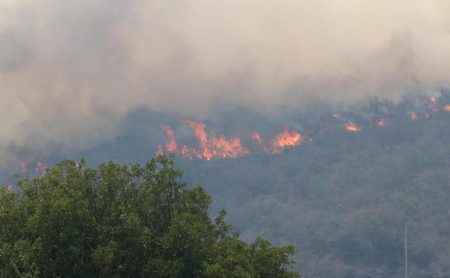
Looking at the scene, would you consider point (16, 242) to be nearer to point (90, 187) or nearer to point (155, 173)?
point (90, 187)

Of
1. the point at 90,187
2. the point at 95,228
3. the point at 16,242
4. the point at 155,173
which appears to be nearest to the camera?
the point at 16,242

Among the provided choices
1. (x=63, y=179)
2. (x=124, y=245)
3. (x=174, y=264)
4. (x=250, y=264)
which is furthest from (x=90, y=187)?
(x=250, y=264)

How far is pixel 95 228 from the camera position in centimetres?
6725

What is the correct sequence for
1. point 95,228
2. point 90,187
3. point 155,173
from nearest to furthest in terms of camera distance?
point 95,228 → point 90,187 → point 155,173

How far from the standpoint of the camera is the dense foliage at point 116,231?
64938mm

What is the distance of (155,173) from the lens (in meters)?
76.9

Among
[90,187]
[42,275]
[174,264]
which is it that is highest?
[90,187]

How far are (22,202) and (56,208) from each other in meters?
7.93

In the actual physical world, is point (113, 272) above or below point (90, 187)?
below

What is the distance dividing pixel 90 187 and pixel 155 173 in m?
7.97

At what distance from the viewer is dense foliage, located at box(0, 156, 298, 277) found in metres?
64.9

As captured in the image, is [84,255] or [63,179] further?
[63,179]

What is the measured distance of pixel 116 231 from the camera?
221 feet

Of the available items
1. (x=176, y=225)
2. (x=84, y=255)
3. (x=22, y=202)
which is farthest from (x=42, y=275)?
(x=176, y=225)
